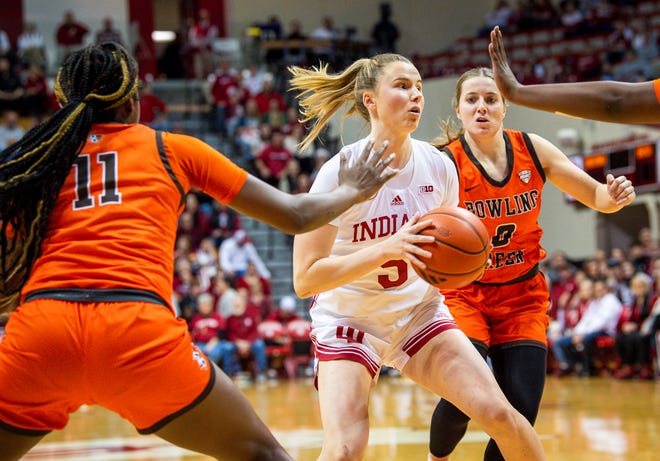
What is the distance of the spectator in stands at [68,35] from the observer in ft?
66.9

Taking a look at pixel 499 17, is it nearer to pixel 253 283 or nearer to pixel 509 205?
pixel 253 283

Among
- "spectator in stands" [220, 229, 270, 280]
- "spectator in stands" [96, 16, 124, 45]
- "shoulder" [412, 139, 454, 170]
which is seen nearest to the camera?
"shoulder" [412, 139, 454, 170]

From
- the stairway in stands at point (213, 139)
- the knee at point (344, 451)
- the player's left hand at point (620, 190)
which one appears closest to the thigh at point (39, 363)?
the knee at point (344, 451)

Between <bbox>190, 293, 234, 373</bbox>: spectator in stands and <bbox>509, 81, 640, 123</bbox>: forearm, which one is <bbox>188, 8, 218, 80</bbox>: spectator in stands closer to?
<bbox>190, 293, 234, 373</bbox>: spectator in stands

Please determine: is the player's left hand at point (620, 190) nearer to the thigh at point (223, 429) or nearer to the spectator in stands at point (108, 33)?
the thigh at point (223, 429)

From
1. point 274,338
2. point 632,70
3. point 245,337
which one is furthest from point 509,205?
point 632,70

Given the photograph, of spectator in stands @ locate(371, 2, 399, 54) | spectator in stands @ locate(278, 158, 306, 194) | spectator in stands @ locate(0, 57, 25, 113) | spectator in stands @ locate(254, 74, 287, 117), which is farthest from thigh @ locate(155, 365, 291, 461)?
spectator in stands @ locate(371, 2, 399, 54)

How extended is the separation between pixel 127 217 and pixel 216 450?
782 millimetres

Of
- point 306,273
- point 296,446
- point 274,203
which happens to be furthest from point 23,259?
point 296,446

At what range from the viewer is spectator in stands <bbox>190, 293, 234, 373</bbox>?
1417 cm

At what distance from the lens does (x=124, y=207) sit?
304 centimetres

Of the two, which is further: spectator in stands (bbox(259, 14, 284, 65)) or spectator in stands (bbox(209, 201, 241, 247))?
spectator in stands (bbox(259, 14, 284, 65))

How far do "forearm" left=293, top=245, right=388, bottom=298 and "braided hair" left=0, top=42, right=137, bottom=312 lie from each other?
3.69ft

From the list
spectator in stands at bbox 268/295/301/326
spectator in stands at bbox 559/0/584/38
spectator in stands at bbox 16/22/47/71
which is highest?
spectator in stands at bbox 559/0/584/38
